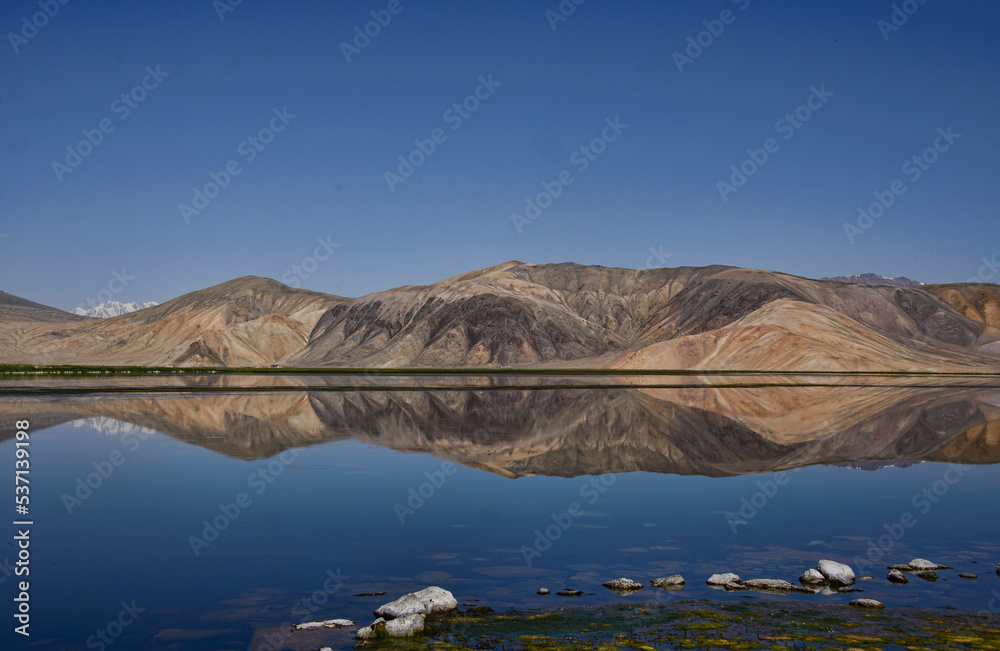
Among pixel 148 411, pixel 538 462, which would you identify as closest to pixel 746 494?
pixel 538 462

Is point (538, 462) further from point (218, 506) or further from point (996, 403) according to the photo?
point (996, 403)

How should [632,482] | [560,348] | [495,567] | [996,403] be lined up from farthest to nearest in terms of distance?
[560,348], [996,403], [632,482], [495,567]

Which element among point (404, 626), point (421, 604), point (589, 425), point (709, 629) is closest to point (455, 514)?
point (421, 604)

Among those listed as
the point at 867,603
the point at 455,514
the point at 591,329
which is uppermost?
the point at 591,329

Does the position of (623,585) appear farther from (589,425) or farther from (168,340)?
(168,340)

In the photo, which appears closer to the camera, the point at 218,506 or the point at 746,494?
the point at 218,506

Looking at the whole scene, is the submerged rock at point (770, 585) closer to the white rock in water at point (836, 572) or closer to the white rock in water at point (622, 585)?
the white rock in water at point (836, 572)

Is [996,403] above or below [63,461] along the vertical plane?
above

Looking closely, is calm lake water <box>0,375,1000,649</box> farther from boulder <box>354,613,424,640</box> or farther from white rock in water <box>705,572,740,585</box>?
boulder <box>354,613,424,640</box>
